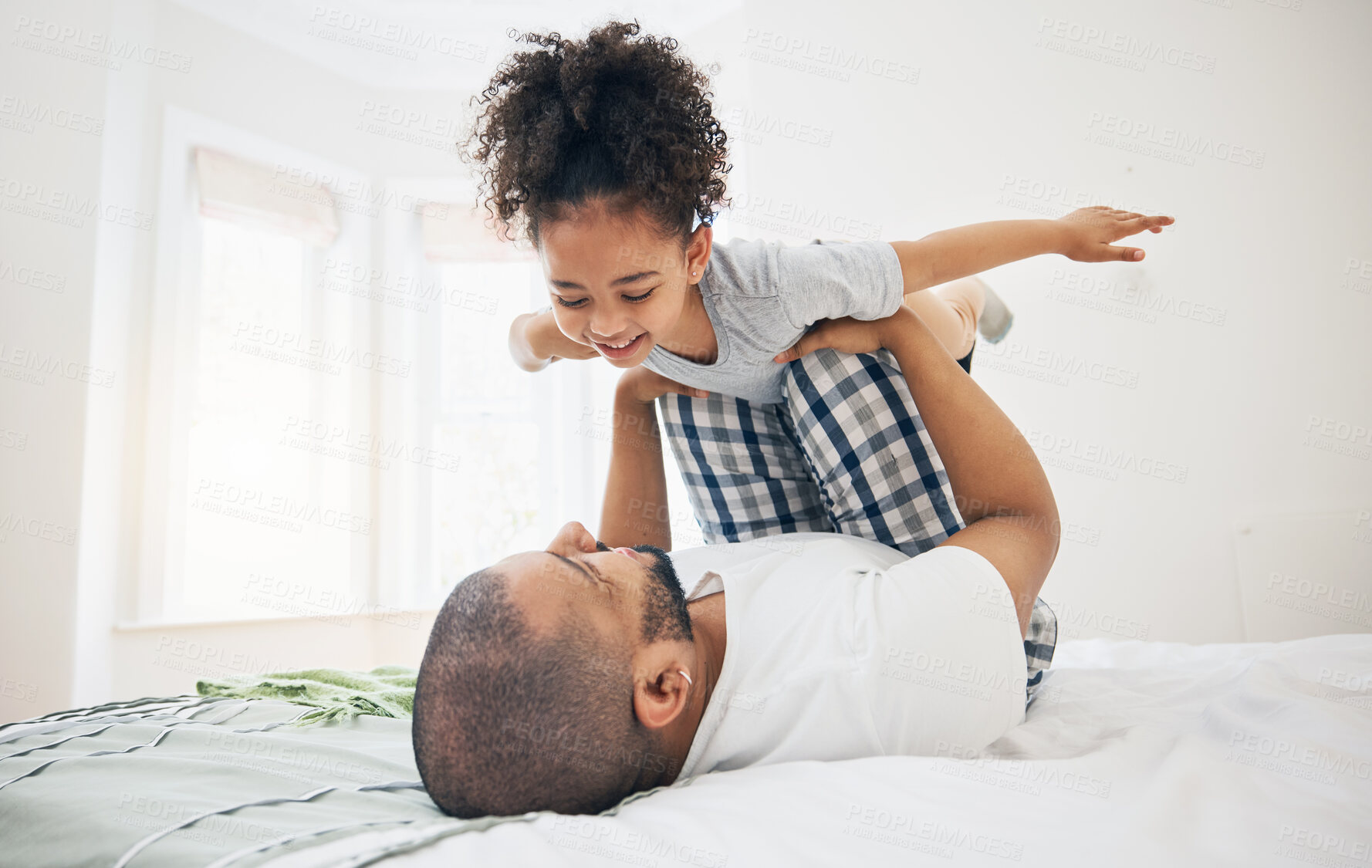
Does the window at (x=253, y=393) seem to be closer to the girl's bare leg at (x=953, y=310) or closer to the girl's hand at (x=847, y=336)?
the girl's hand at (x=847, y=336)

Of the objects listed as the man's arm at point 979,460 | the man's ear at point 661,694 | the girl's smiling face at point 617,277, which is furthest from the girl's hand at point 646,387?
the man's ear at point 661,694

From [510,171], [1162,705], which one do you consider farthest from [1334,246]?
[510,171]

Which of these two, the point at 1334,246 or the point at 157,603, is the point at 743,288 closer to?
the point at 1334,246

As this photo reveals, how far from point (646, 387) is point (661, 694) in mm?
805

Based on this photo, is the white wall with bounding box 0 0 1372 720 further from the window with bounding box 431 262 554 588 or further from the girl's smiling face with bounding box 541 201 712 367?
the girl's smiling face with bounding box 541 201 712 367

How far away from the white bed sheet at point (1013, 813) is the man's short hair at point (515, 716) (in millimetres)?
59

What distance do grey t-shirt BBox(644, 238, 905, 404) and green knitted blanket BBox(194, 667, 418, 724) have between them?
0.73m

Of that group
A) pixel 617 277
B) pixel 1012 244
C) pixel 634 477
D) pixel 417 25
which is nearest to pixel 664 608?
pixel 617 277

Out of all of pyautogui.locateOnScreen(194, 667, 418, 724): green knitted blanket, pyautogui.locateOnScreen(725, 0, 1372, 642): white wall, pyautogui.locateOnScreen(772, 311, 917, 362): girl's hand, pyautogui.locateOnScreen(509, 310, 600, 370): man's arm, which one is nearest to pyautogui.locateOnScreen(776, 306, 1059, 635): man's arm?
pyautogui.locateOnScreen(772, 311, 917, 362): girl's hand

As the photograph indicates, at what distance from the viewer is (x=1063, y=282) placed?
2.71 m

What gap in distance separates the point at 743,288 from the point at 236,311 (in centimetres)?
312

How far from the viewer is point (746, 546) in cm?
123

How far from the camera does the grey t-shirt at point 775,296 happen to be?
Result: 1.26 m

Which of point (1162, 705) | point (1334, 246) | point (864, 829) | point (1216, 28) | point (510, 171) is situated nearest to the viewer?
point (864, 829)
